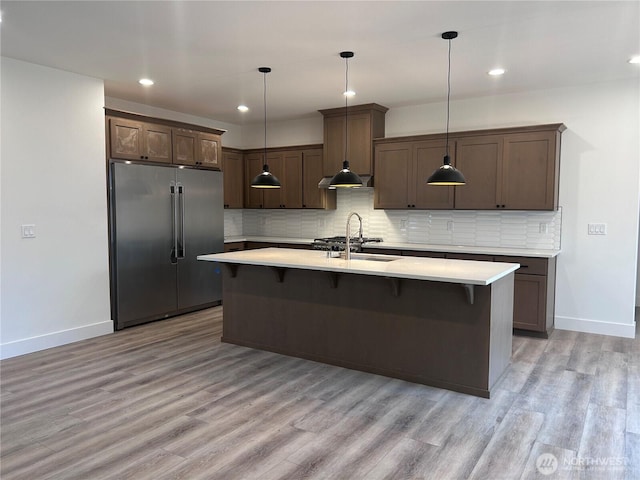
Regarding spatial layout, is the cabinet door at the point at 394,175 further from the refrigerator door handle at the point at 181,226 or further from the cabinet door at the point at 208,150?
the refrigerator door handle at the point at 181,226

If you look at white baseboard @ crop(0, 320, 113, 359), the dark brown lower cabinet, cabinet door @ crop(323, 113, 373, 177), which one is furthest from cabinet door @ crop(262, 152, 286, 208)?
the dark brown lower cabinet

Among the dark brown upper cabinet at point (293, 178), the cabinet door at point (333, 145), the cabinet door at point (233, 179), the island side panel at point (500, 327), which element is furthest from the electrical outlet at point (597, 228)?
the cabinet door at point (233, 179)

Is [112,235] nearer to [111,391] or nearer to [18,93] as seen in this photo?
[18,93]

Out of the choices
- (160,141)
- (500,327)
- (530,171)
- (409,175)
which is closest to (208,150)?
(160,141)

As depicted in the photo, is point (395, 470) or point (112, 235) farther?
point (112, 235)

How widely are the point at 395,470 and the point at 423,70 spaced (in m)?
3.52

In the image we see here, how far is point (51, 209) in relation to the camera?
14.7 ft

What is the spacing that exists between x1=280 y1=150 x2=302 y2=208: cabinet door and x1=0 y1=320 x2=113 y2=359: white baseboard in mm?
2998

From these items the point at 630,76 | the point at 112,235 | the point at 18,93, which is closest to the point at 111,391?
the point at 112,235

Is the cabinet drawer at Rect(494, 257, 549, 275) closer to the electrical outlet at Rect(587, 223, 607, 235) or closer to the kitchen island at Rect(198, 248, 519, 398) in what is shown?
the electrical outlet at Rect(587, 223, 607, 235)

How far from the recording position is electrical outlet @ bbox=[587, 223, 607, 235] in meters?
5.02

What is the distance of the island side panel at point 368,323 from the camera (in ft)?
11.2

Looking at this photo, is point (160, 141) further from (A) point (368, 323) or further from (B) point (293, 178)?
(A) point (368, 323)

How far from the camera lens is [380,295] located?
375cm
